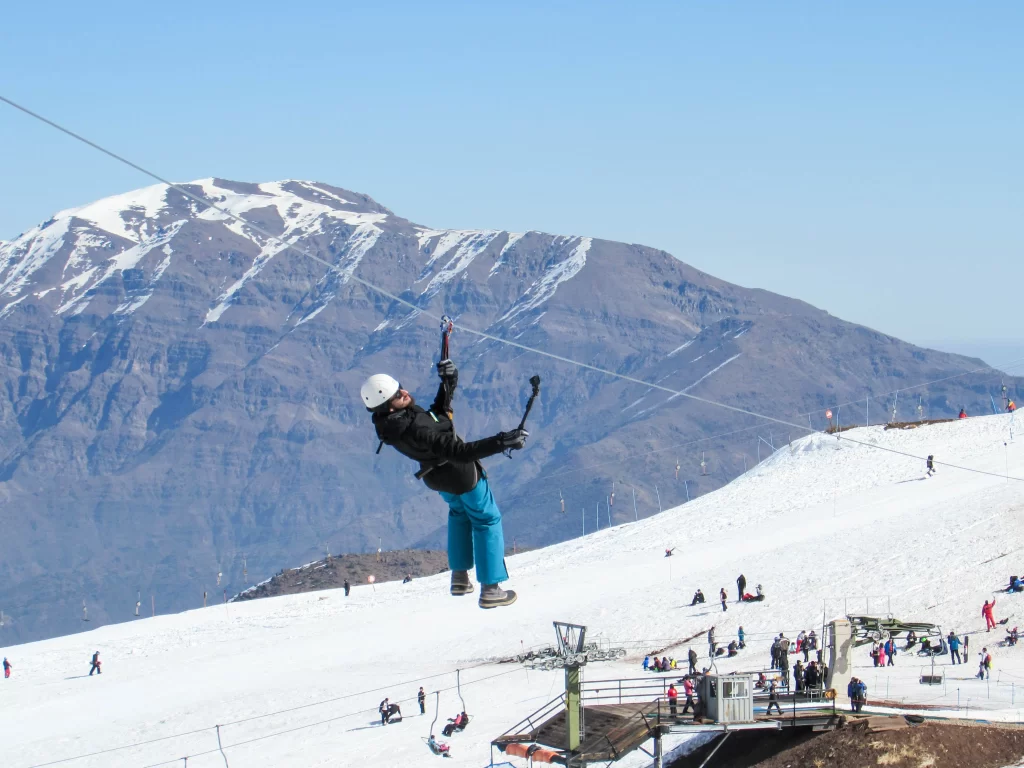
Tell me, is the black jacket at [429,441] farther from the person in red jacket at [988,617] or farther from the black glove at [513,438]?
the person in red jacket at [988,617]

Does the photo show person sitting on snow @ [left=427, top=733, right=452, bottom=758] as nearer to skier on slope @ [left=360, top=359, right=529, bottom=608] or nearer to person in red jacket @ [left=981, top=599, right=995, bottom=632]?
person in red jacket @ [left=981, top=599, right=995, bottom=632]

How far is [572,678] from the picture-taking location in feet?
104

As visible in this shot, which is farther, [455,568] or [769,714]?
[769,714]

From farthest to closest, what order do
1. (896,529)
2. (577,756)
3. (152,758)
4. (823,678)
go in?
(896,529), (152,758), (823,678), (577,756)

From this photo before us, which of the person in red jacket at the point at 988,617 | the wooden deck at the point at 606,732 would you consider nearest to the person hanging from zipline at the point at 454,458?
the wooden deck at the point at 606,732

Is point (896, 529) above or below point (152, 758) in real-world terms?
above

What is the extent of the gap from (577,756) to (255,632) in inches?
1795

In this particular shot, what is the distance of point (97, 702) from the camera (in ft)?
198

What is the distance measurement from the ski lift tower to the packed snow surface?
853 centimetres

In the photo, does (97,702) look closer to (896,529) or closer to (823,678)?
(823,678)

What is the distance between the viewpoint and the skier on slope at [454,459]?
1709cm

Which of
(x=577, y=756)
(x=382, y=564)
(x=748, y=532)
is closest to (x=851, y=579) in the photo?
(x=748, y=532)

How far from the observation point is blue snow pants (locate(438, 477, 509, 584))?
18.3 m

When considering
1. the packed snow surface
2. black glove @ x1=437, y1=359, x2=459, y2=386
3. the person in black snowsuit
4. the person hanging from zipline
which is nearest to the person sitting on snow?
the packed snow surface
